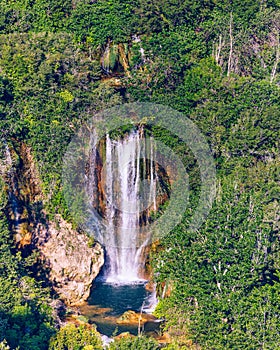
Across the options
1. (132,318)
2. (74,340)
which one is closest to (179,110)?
(132,318)

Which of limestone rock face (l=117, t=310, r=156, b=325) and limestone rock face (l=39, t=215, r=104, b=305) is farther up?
limestone rock face (l=39, t=215, r=104, b=305)

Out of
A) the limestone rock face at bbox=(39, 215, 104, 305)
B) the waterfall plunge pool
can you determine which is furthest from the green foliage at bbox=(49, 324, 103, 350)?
the limestone rock face at bbox=(39, 215, 104, 305)

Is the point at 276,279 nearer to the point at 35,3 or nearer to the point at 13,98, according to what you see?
the point at 13,98

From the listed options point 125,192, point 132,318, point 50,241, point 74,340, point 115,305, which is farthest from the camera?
point 125,192

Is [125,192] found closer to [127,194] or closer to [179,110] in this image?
[127,194]

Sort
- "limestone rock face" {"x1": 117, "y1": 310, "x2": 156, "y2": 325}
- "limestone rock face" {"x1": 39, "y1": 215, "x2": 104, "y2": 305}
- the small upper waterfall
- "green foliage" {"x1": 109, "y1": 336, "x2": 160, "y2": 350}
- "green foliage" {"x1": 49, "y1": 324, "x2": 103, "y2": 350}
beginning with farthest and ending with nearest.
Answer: the small upper waterfall
"limestone rock face" {"x1": 39, "y1": 215, "x2": 104, "y2": 305}
"limestone rock face" {"x1": 117, "y1": 310, "x2": 156, "y2": 325}
"green foliage" {"x1": 49, "y1": 324, "x2": 103, "y2": 350}
"green foliage" {"x1": 109, "y1": 336, "x2": 160, "y2": 350}

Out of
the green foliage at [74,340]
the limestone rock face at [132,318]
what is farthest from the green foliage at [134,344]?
the limestone rock face at [132,318]

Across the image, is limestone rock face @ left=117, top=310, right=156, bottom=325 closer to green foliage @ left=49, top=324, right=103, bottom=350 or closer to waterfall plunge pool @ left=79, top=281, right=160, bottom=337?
waterfall plunge pool @ left=79, top=281, right=160, bottom=337
